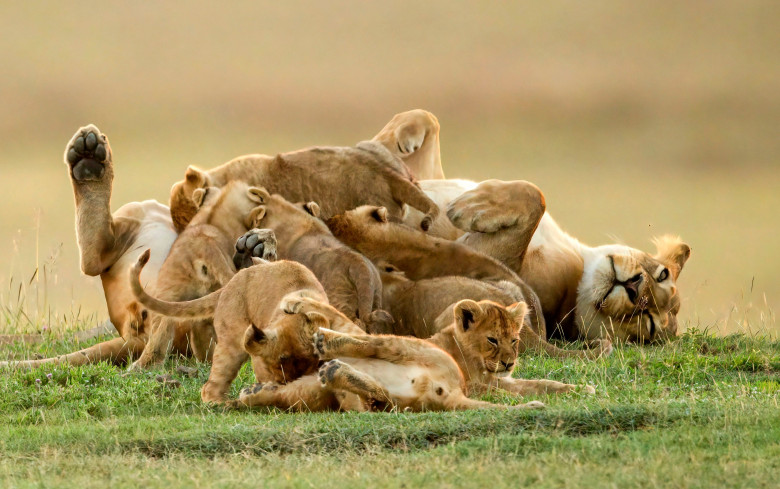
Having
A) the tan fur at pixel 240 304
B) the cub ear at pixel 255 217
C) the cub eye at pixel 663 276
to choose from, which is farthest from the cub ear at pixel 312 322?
the cub eye at pixel 663 276

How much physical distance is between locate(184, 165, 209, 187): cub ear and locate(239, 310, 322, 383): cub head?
320 cm

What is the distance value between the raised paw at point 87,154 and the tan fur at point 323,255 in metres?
1.35

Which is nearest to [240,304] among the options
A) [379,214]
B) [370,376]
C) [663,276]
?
[370,376]

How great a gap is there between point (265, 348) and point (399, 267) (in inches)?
121

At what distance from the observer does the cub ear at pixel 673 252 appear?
33.8 feet

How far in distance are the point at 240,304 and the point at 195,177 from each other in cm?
285

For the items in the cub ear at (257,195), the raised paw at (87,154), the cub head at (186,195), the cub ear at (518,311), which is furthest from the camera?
the cub head at (186,195)

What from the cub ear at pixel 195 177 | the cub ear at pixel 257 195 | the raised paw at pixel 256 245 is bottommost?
the raised paw at pixel 256 245

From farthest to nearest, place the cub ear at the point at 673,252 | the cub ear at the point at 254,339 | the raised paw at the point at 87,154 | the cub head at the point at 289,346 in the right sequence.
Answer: the cub ear at the point at 673,252
the raised paw at the point at 87,154
the cub head at the point at 289,346
the cub ear at the point at 254,339

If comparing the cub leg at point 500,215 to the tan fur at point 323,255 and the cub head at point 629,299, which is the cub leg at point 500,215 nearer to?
the cub head at point 629,299

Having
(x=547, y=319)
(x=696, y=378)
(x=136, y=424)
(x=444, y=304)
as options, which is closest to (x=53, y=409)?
(x=136, y=424)

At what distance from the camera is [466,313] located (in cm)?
670

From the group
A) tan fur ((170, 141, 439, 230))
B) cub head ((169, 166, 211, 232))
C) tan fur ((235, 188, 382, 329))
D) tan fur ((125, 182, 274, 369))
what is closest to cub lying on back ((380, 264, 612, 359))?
tan fur ((235, 188, 382, 329))

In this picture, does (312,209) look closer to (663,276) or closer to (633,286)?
(633,286)
